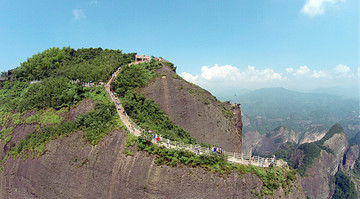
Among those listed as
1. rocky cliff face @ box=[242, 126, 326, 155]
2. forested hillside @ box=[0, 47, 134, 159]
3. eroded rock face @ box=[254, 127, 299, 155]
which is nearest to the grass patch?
forested hillside @ box=[0, 47, 134, 159]

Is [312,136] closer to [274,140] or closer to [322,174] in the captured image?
[274,140]

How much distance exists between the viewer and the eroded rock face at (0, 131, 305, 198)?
52.2ft

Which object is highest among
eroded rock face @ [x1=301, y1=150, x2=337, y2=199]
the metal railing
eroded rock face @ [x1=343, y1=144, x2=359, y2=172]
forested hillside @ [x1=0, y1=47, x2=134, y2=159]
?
forested hillside @ [x1=0, y1=47, x2=134, y2=159]

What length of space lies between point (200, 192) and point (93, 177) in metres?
10.1

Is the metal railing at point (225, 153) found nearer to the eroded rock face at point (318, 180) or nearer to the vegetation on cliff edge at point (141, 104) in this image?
the vegetation on cliff edge at point (141, 104)

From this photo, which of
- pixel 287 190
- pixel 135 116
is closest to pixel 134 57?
pixel 135 116

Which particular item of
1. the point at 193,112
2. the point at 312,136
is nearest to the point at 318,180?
the point at 193,112

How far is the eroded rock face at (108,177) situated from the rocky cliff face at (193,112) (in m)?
11.0

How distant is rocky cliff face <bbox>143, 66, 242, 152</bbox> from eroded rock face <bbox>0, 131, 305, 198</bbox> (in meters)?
11.0

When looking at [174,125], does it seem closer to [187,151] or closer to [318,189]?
[187,151]

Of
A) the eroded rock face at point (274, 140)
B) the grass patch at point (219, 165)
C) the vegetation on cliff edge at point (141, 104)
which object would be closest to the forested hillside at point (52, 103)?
the vegetation on cliff edge at point (141, 104)

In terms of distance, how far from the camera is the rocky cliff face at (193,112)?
2828 cm

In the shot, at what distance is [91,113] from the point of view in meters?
21.9

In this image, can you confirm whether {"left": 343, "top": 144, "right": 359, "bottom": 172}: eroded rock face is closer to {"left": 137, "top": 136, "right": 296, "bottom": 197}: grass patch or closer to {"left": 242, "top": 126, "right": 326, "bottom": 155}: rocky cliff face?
{"left": 242, "top": 126, "right": 326, "bottom": 155}: rocky cliff face
